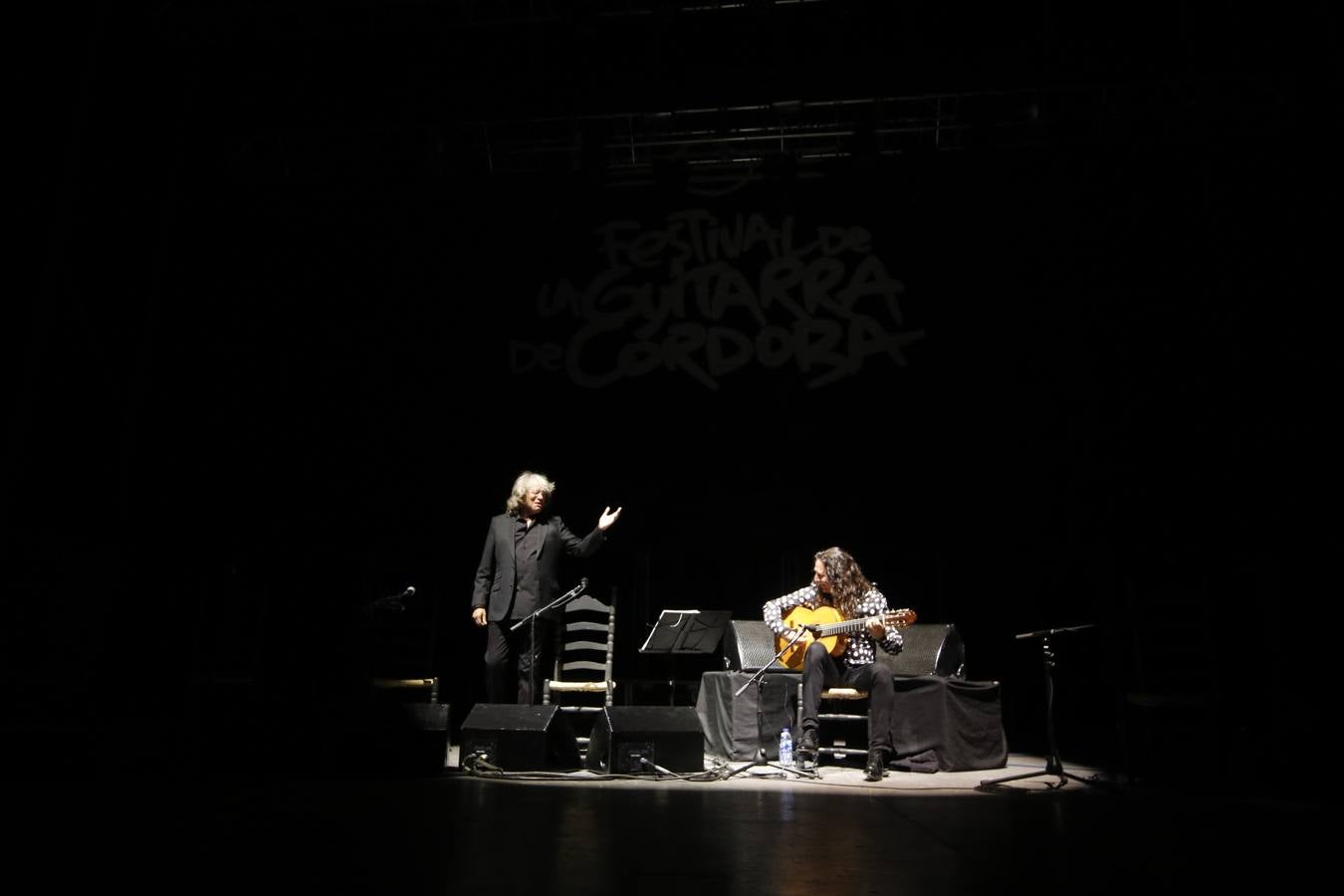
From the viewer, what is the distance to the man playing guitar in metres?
4.58

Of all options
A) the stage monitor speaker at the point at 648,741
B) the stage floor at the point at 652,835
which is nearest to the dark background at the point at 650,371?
the stage floor at the point at 652,835

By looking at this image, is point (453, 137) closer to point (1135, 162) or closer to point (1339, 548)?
point (1135, 162)

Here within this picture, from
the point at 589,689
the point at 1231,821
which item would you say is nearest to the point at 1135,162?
the point at 1231,821

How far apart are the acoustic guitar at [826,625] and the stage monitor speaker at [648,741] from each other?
93cm

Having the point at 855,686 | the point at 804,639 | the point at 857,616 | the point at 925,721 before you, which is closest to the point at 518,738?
the point at 804,639

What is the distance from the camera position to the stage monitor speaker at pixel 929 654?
5133mm

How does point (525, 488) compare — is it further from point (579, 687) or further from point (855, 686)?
point (855, 686)

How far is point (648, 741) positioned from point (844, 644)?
1.30m

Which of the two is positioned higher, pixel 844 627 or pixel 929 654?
pixel 844 627

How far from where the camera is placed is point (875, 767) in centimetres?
426

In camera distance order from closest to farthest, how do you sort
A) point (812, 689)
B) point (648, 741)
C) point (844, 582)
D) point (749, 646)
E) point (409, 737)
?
point (409, 737) < point (648, 741) < point (812, 689) < point (844, 582) < point (749, 646)

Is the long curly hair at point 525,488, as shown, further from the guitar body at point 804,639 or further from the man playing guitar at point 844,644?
the guitar body at point 804,639

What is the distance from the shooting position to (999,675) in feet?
19.5

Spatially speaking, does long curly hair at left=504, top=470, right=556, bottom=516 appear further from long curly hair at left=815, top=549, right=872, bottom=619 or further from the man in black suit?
long curly hair at left=815, top=549, right=872, bottom=619
